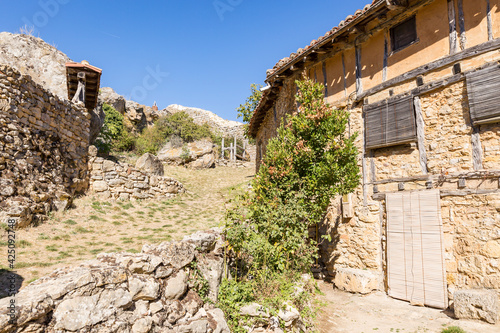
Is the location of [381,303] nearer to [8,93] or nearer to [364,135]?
[364,135]

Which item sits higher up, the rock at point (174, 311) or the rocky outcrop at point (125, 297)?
the rocky outcrop at point (125, 297)

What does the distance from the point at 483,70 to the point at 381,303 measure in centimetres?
542

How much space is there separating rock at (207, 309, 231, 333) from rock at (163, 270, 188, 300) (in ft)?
1.83

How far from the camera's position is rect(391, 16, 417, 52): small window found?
22.0 feet

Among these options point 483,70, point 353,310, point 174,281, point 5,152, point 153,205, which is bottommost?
point 353,310

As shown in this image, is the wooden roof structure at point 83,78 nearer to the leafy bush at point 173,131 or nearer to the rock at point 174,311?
the rock at point 174,311

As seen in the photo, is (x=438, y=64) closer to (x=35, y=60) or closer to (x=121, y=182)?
(x=121, y=182)

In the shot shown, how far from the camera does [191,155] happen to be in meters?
22.6

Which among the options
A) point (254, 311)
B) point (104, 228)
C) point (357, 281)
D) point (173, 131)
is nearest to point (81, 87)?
point (104, 228)

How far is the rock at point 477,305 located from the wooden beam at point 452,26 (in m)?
4.89

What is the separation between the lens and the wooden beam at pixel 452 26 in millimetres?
6008

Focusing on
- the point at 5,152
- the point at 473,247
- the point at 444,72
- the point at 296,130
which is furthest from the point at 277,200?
the point at 5,152

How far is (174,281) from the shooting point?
4.11m

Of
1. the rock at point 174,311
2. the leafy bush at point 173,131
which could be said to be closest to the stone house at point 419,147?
the rock at point 174,311
